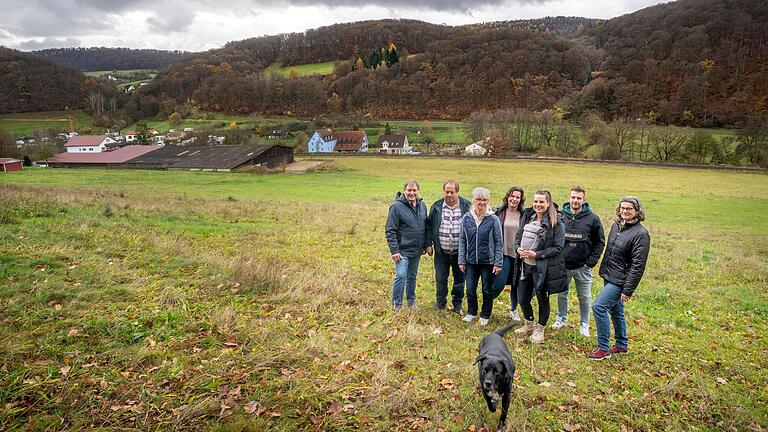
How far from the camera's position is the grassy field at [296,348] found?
3795mm

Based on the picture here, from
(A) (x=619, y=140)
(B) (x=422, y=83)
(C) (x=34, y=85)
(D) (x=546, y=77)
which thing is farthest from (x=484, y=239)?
(C) (x=34, y=85)

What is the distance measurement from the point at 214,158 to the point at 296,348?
55.0 meters

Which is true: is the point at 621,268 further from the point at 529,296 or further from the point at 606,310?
the point at 529,296

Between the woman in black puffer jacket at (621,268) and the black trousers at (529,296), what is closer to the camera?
the woman in black puffer jacket at (621,268)

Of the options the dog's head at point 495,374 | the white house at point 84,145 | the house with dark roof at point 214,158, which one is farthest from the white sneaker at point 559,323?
the white house at point 84,145

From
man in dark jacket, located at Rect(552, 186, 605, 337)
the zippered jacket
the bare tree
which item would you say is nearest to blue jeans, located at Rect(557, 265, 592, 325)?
man in dark jacket, located at Rect(552, 186, 605, 337)

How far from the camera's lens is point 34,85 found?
110500 millimetres

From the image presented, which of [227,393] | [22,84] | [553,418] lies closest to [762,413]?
[553,418]

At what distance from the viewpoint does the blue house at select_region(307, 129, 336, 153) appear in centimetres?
8250

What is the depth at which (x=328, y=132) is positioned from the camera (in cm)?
8681

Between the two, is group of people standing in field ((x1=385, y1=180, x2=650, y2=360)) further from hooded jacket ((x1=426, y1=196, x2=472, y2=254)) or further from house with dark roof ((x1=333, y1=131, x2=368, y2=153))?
house with dark roof ((x1=333, y1=131, x2=368, y2=153))

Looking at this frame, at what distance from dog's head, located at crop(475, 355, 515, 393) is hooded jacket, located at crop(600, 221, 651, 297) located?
2.38 metres

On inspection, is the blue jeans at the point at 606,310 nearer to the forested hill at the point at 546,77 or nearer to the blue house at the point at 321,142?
the blue house at the point at 321,142

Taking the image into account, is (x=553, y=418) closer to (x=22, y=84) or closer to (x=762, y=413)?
(x=762, y=413)
